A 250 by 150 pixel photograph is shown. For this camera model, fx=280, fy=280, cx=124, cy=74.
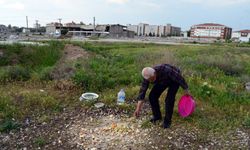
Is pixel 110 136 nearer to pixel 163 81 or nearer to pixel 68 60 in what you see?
pixel 163 81

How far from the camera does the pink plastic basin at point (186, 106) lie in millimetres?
4784

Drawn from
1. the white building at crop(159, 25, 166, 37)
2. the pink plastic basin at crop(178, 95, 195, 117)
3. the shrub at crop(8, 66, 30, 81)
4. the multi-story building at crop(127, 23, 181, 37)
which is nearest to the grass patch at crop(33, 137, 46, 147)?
the pink plastic basin at crop(178, 95, 195, 117)

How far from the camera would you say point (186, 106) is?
16.2 feet

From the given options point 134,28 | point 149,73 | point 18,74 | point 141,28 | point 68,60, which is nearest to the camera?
point 149,73

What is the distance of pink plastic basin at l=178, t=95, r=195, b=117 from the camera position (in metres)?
4.78

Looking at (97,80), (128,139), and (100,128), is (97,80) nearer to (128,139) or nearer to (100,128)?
(100,128)

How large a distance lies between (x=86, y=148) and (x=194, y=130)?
5.90ft

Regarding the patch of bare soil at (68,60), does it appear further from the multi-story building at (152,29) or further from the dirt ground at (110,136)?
the multi-story building at (152,29)

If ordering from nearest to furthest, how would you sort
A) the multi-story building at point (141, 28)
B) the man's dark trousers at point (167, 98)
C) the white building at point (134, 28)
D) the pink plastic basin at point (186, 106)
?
the man's dark trousers at point (167, 98) → the pink plastic basin at point (186, 106) → the white building at point (134, 28) → the multi-story building at point (141, 28)

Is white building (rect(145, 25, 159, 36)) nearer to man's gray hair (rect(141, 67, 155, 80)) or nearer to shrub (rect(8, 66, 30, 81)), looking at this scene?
shrub (rect(8, 66, 30, 81))

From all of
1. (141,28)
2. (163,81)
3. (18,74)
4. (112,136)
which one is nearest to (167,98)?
(163,81)

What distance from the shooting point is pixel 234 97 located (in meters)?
6.26

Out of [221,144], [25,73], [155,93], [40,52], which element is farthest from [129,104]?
[40,52]

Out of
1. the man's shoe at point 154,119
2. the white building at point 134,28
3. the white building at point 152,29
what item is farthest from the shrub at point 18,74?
the white building at point 152,29
